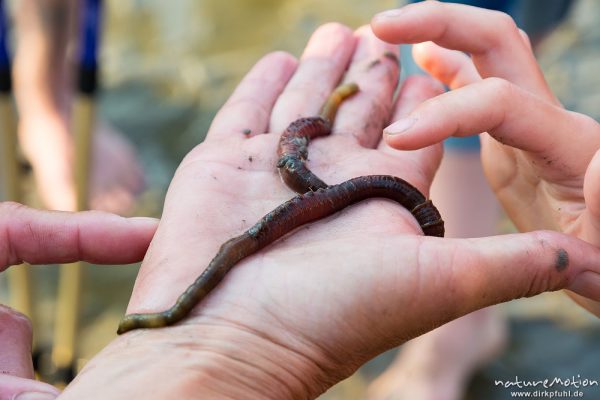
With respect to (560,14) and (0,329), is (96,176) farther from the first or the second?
(560,14)

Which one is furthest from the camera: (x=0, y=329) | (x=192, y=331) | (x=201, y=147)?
(x=201, y=147)

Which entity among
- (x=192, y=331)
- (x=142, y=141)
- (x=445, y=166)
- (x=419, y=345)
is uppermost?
(x=192, y=331)

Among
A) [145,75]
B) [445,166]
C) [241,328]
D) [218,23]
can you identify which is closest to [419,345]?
[445,166]

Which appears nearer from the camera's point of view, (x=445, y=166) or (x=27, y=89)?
(x=445, y=166)

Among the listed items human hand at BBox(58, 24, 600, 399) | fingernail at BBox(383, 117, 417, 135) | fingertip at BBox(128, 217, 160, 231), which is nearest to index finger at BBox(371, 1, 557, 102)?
fingernail at BBox(383, 117, 417, 135)

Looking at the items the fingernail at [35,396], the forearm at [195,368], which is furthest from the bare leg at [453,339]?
the fingernail at [35,396]

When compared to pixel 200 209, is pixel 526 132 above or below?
above

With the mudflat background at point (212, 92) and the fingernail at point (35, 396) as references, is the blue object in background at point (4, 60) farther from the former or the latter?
the fingernail at point (35, 396)
